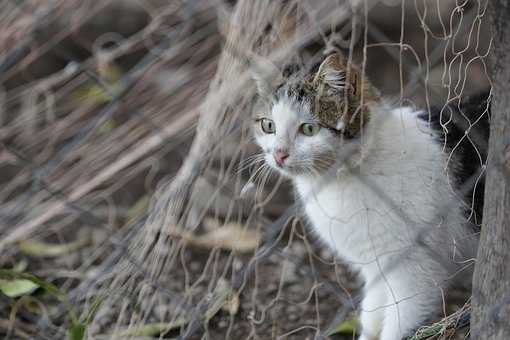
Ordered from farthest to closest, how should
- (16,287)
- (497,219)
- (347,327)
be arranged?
(347,327)
(16,287)
(497,219)

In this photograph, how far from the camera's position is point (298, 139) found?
182cm

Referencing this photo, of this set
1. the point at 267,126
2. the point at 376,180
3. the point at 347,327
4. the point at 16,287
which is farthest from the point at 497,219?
the point at 16,287

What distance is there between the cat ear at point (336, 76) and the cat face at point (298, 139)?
0.06m

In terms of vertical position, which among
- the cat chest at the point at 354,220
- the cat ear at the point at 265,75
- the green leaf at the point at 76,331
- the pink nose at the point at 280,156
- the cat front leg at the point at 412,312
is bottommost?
the cat front leg at the point at 412,312

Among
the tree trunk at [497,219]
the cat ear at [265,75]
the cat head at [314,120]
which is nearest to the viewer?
the tree trunk at [497,219]

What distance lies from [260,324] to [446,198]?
25.6 inches

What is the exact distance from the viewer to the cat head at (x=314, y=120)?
1.78 m

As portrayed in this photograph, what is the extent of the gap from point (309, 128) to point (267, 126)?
0.39 feet

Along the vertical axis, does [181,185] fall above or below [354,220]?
above

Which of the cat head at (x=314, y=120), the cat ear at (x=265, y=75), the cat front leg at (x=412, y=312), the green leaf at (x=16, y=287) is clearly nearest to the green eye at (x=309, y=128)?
the cat head at (x=314, y=120)

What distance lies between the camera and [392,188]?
1828 mm

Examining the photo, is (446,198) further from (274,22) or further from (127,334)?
(127,334)

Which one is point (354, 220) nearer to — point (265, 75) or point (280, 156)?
point (280, 156)

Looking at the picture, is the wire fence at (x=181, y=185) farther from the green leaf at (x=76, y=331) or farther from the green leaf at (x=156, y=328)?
the green leaf at (x=76, y=331)
